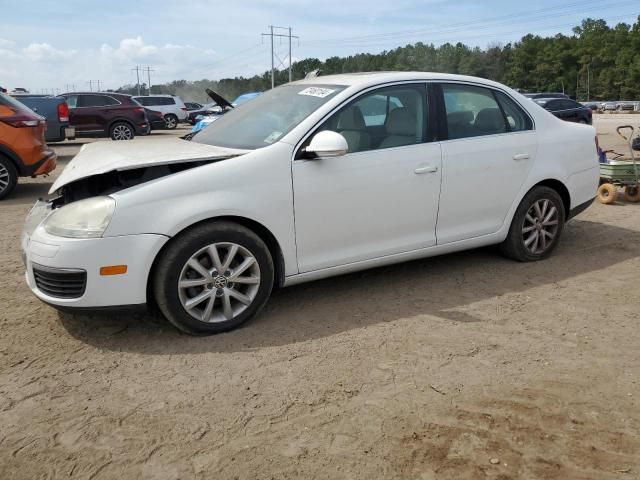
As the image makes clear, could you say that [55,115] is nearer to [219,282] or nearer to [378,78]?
[378,78]

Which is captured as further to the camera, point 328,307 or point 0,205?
point 0,205

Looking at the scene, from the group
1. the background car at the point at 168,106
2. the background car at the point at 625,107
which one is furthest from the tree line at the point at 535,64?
the background car at the point at 168,106

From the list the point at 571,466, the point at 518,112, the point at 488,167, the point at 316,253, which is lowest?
the point at 571,466

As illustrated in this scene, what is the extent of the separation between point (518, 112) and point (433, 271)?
60.0 inches

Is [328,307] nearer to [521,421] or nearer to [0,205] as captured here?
[521,421]

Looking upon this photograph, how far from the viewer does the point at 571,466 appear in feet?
8.11

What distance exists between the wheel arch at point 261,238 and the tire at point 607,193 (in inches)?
224

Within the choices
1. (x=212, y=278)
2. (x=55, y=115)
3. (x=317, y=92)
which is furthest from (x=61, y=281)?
(x=55, y=115)

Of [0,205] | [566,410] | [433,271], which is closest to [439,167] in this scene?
[433,271]

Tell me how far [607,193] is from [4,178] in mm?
8425

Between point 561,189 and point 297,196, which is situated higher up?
point 297,196

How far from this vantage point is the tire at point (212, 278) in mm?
3547

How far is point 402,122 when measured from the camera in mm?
4398

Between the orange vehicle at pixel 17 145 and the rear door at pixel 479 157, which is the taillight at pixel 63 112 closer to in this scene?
the orange vehicle at pixel 17 145
